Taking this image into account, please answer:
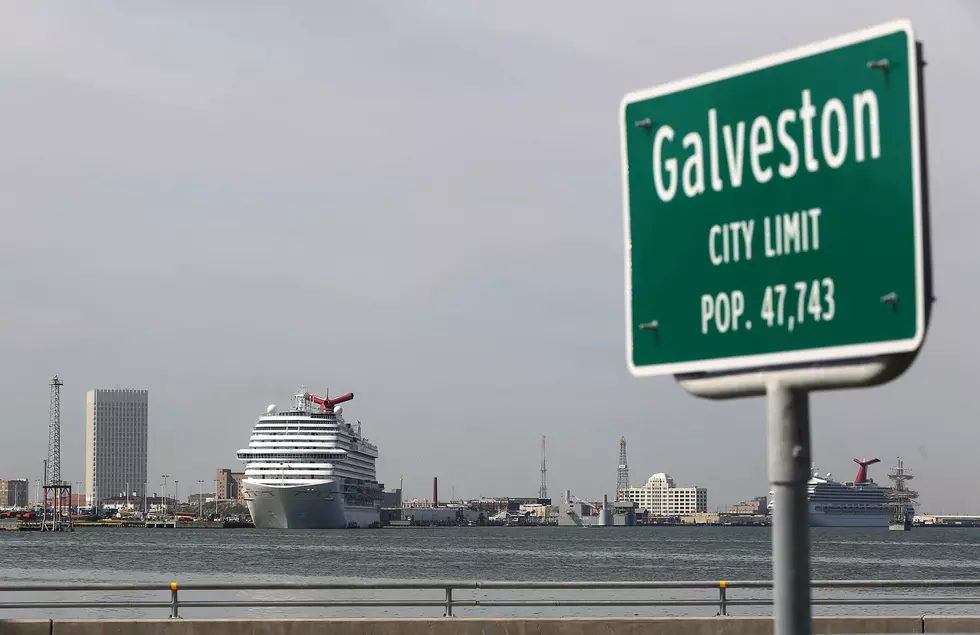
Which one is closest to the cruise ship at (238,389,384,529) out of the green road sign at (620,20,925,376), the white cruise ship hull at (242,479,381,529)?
the white cruise ship hull at (242,479,381,529)

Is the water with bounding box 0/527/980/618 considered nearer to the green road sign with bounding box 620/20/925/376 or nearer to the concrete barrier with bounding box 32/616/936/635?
the concrete barrier with bounding box 32/616/936/635

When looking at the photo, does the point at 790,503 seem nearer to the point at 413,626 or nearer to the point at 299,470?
the point at 413,626

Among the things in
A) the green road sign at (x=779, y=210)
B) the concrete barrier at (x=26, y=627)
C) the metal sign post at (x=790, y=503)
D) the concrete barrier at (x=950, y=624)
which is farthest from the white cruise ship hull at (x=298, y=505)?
the metal sign post at (x=790, y=503)

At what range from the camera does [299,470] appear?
163375 mm

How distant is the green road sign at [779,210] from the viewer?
2.63 metres

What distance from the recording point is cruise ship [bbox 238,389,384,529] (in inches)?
6407

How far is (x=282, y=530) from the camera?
167875 mm

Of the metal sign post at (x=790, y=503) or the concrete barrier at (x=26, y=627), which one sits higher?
the metal sign post at (x=790, y=503)

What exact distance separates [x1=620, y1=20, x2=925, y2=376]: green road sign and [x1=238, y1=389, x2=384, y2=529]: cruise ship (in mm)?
160429

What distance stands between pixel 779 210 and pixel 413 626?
15.6 metres

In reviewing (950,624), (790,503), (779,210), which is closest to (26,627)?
(950,624)

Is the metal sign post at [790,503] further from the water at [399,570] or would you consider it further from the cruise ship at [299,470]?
the cruise ship at [299,470]

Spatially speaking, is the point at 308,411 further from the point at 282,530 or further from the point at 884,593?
the point at 884,593

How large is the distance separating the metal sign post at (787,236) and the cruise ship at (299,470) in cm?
16046
